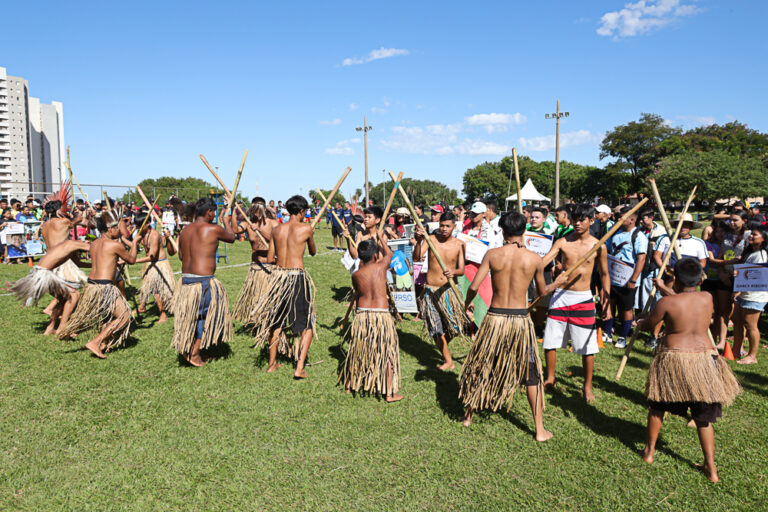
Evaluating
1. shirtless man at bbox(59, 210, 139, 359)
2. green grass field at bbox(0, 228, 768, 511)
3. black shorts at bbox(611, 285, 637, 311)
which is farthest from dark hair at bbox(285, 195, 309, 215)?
black shorts at bbox(611, 285, 637, 311)

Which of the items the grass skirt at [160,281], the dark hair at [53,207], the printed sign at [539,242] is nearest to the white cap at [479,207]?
the printed sign at [539,242]

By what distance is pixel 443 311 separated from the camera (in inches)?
219

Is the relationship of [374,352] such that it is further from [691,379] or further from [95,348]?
[95,348]

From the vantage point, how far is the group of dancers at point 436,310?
138 inches

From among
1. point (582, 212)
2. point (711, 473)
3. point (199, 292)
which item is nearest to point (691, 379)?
point (711, 473)

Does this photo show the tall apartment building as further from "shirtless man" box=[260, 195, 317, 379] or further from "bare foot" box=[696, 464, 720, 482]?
"bare foot" box=[696, 464, 720, 482]

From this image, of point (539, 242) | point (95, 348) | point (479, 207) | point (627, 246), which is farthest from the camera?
point (479, 207)

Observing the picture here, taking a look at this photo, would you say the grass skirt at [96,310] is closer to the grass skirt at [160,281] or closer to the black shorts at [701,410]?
the grass skirt at [160,281]

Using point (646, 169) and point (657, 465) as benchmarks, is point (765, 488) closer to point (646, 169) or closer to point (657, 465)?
point (657, 465)

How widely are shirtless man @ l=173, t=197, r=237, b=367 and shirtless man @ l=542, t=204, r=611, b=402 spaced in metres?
3.85

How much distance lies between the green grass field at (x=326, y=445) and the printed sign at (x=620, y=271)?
1.30 meters

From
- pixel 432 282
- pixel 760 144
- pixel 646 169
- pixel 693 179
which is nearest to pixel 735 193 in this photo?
pixel 693 179

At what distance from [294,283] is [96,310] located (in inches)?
104

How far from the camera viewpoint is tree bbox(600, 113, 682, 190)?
5844 cm
